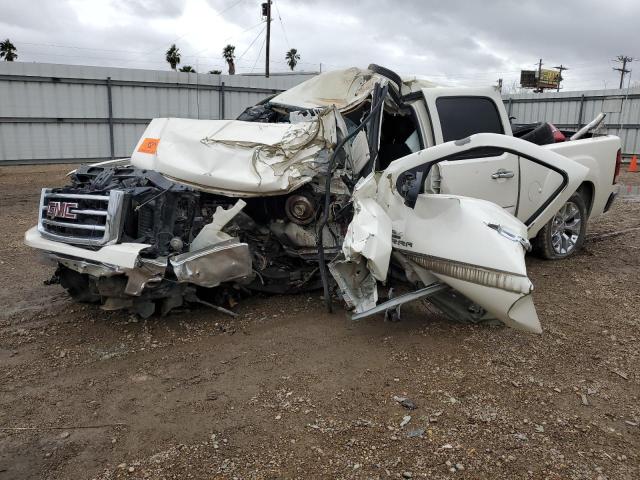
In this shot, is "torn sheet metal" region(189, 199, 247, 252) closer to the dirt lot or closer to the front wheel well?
the dirt lot

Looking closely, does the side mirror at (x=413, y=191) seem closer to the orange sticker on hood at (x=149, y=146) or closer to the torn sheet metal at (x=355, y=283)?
the torn sheet metal at (x=355, y=283)

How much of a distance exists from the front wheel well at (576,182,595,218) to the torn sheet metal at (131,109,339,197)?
146 inches

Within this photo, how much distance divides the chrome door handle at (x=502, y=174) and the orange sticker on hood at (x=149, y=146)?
3.09 metres

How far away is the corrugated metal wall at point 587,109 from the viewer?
19.0 metres

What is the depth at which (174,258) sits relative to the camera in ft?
12.5

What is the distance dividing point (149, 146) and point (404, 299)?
2.52 m

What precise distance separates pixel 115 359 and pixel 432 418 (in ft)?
7.25

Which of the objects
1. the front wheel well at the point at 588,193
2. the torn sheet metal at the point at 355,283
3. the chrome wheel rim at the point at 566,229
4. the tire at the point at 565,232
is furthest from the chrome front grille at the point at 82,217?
the front wheel well at the point at 588,193

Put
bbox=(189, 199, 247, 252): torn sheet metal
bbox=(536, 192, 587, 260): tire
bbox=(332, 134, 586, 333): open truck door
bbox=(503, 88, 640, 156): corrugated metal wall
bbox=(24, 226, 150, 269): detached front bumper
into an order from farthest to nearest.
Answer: bbox=(503, 88, 640, 156): corrugated metal wall → bbox=(536, 192, 587, 260): tire → bbox=(189, 199, 247, 252): torn sheet metal → bbox=(24, 226, 150, 269): detached front bumper → bbox=(332, 134, 586, 333): open truck door

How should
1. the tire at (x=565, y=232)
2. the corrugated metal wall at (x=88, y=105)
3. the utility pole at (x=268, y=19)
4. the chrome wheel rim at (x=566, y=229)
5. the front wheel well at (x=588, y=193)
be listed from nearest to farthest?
the tire at (x=565, y=232), the chrome wheel rim at (x=566, y=229), the front wheel well at (x=588, y=193), the corrugated metal wall at (x=88, y=105), the utility pole at (x=268, y=19)

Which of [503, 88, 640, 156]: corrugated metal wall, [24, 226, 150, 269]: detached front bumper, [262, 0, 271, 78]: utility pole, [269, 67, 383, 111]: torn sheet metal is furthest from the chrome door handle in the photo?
[262, 0, 271, 78]: utility pole

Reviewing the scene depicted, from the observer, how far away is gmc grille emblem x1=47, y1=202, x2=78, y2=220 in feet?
13.1

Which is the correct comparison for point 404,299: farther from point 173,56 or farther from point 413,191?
point 173,56

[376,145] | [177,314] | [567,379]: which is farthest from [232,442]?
[376,145]
